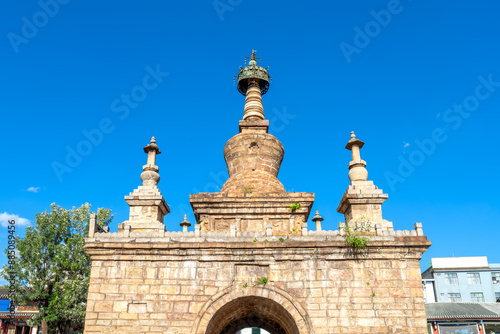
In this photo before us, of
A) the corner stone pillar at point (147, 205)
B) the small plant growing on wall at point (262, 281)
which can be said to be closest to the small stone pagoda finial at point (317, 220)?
the corner stone pillar at point (147, 205)

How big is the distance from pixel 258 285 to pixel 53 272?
60.9ft

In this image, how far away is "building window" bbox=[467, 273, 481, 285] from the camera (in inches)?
1626

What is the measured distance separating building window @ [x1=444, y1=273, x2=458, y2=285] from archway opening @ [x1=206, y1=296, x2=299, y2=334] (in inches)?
1137

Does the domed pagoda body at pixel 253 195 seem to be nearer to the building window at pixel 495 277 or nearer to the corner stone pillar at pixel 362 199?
the corner stone pillar at pixel 362 199

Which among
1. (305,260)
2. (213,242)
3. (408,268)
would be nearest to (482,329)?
(408,268)

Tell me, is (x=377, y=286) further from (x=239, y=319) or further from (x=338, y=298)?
(x=239, y=319)

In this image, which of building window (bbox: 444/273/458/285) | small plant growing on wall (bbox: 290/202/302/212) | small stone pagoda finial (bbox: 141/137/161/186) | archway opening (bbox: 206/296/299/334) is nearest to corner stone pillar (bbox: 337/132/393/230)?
small plant growing on wall (bbox: 290/202/302/212)

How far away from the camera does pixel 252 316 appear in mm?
18703

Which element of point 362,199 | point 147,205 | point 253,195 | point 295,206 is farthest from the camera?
point 253,195

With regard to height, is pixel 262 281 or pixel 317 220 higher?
pixel 317 220

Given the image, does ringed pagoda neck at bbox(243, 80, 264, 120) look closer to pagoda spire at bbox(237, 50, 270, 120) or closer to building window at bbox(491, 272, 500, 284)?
pagoda spire at bbox(237, 50, 270, 120)

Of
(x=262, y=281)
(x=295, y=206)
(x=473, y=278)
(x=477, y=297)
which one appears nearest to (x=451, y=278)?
(x=473, y=278)

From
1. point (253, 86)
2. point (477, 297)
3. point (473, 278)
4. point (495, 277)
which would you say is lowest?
point (477, 297)

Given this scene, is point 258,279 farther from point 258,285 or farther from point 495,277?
point 495,277
